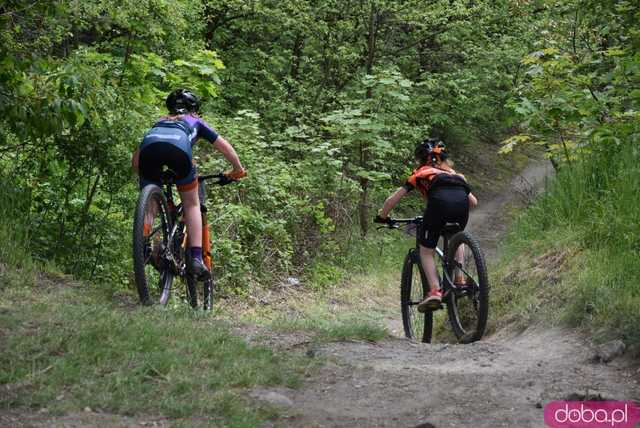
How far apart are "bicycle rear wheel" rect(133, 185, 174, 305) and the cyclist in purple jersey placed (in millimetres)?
193

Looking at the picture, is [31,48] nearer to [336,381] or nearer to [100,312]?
[100,312]

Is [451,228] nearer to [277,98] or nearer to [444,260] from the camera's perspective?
[444,260]

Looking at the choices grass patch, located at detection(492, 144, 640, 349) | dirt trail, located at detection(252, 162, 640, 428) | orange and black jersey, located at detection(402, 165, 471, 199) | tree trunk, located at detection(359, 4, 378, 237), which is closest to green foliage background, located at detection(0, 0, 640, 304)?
tree trunk, located at detection(359, 4, 378, 237)

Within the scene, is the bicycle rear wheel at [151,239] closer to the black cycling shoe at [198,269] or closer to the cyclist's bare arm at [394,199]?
the black cycling shoe at [198,269]

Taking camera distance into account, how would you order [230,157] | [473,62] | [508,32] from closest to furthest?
[230,157]
[473,62]
[508,32]

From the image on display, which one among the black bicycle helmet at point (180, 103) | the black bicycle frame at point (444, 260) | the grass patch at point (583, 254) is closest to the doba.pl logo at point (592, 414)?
the grass patch at point (583, 254)

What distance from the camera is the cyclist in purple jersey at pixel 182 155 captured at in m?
6.47

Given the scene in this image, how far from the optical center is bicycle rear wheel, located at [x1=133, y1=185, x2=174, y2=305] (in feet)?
20.4

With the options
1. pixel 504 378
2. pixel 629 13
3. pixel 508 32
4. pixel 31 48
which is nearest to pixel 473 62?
pixel 508 32

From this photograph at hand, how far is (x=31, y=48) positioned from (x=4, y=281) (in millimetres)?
2016

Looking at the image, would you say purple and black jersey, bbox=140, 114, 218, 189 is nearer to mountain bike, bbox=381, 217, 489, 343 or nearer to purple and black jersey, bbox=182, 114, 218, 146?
purple and black jersey, bbox=182, 114, 218, 146

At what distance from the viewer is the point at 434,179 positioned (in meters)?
7.52

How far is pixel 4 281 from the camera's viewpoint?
20.9 ft

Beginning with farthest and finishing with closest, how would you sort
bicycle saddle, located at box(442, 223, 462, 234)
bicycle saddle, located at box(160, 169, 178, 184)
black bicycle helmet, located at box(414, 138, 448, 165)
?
black bicycle helmet, located at box(414, 138, 448, 165)
bicycle saddle, located at box(442, 223, 462, 234)
bicycle saddle, located at box(160, 169, 178, 184)
